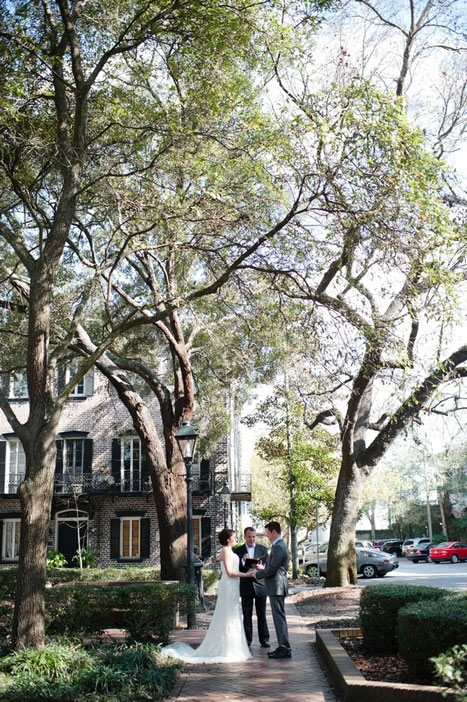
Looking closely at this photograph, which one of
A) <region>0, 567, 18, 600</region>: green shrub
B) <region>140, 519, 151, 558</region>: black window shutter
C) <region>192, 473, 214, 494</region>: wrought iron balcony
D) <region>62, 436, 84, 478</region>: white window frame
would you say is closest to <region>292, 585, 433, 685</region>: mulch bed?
<region>0, 567, 18, 600</region>: green shrub

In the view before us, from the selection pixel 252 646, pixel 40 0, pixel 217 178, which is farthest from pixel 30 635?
pixel 40 0

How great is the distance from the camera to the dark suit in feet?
35.2

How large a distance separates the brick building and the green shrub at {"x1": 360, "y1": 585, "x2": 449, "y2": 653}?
20.6 meters

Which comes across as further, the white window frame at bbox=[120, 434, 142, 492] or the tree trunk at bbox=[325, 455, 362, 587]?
the white window frame at bbox=[120, 434, 142, 492]

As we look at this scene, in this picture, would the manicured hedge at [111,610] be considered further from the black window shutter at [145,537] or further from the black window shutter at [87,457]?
the black window shutter at [87,457]

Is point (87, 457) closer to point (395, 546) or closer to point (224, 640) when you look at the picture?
point (224, 640)

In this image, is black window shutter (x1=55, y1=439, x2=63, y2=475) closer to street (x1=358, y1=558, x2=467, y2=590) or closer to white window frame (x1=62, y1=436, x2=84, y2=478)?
white window frame (x1=62, y1=436, x2=84, y2=478)

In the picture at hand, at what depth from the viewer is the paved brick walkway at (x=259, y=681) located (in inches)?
284

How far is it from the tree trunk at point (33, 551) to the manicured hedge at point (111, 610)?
1.42m

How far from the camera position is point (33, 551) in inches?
336

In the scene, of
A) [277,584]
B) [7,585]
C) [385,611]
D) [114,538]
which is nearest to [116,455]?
[114,538]

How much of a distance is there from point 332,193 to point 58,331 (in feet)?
22.8

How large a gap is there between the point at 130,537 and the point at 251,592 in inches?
797

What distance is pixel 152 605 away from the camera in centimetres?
1004
